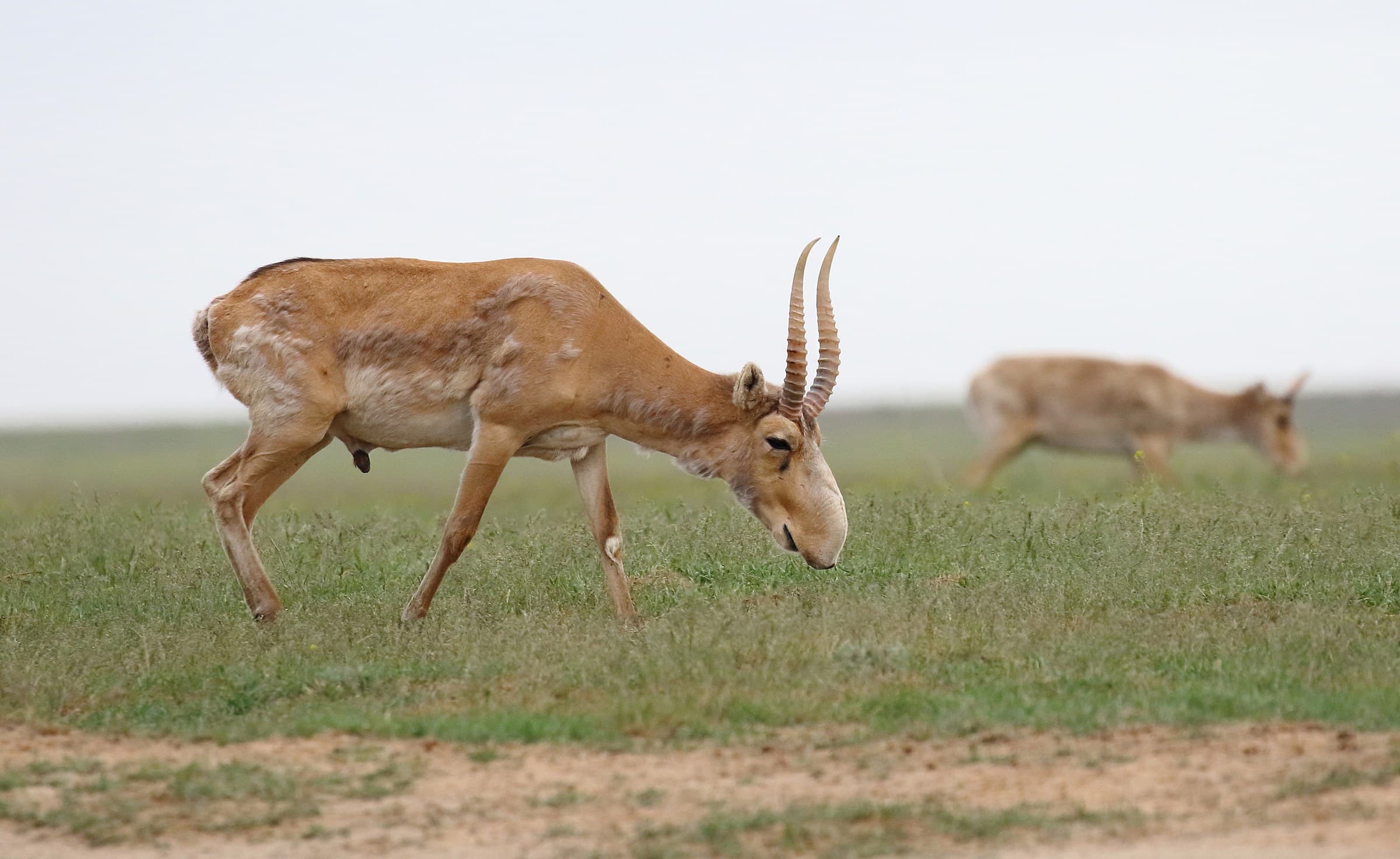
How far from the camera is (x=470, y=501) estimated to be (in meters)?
9.45

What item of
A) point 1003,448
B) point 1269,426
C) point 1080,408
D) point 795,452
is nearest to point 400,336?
point 795,452

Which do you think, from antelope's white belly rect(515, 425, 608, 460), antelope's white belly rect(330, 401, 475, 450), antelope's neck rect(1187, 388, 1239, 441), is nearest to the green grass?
antelope's white belly rect(515, 425, 608, 460)

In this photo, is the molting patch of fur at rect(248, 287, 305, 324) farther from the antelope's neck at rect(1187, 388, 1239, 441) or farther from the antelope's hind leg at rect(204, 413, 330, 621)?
the antelope's neck at rect(1187, 388, 1239, 441)

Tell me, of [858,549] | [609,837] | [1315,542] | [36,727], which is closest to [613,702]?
[609,837]

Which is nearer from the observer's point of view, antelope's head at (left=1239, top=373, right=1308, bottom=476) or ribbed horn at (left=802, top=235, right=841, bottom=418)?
ribbed horn at (left=802, top=235, right=841, bottom=418)

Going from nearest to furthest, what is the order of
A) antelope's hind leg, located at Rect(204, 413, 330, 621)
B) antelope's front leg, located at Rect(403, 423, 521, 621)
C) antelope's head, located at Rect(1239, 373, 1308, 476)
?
antelope's front leg, located at Rect(403, 423, 521, 621) < antelope's hind leg, located at Rect(204, 413, 330, 621) < antelope's head, located at Rect(1239, 373, 1308, 476)

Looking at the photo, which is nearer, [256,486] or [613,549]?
[613,549]

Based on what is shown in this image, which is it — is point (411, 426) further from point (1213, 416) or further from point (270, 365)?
point (1213, 416)

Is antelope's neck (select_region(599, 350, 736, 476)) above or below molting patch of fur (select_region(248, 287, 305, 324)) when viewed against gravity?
below

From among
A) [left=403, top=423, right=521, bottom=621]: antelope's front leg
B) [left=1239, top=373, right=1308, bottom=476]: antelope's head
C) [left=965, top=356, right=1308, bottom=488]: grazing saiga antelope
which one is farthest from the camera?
[left=1239, top=373, right=1308, bottom=476]: antelope's head

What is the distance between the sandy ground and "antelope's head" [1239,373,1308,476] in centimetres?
1940

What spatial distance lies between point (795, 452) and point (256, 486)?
3.22 metres

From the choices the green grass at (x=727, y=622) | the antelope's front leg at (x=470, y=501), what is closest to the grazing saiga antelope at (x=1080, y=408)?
the green grass at (x=727, y=622)

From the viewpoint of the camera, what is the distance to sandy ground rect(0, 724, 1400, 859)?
523 centimetres
